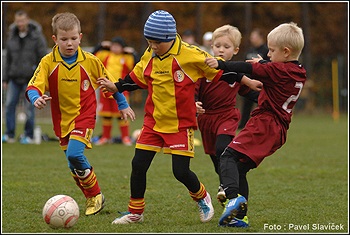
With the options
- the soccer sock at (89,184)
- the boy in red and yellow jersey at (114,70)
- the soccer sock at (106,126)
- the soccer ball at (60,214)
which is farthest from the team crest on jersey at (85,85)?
the soccer sock at (106,126)

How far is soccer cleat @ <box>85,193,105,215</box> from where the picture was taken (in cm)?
665

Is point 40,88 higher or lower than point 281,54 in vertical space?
lower

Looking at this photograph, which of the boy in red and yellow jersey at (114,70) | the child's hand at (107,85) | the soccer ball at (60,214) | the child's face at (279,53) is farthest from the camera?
the boy in red and yellow jersey at (114,70)

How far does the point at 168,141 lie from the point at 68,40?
1.40 meters

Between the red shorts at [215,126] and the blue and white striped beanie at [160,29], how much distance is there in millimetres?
1510

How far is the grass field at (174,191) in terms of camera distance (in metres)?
6.02

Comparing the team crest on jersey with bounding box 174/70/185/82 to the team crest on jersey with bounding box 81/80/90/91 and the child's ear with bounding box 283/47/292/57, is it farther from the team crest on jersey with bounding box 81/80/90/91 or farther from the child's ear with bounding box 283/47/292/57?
the team crest on jersey with bounding box 81/80/90/91

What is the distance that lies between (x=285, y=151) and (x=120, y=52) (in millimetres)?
3903

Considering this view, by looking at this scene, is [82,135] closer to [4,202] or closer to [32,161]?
[4,202]

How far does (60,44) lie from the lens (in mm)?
6641

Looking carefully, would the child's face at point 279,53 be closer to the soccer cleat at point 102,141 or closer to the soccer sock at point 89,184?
the soccer sock at point 89,184

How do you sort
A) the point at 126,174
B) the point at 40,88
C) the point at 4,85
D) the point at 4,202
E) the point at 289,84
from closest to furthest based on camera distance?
the point at 289,84
the point at 40,88
the point at 4,202
the point at 126,174
the point at 4,85

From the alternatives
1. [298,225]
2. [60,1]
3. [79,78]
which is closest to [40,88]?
[79,78]

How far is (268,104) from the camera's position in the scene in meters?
6.00
